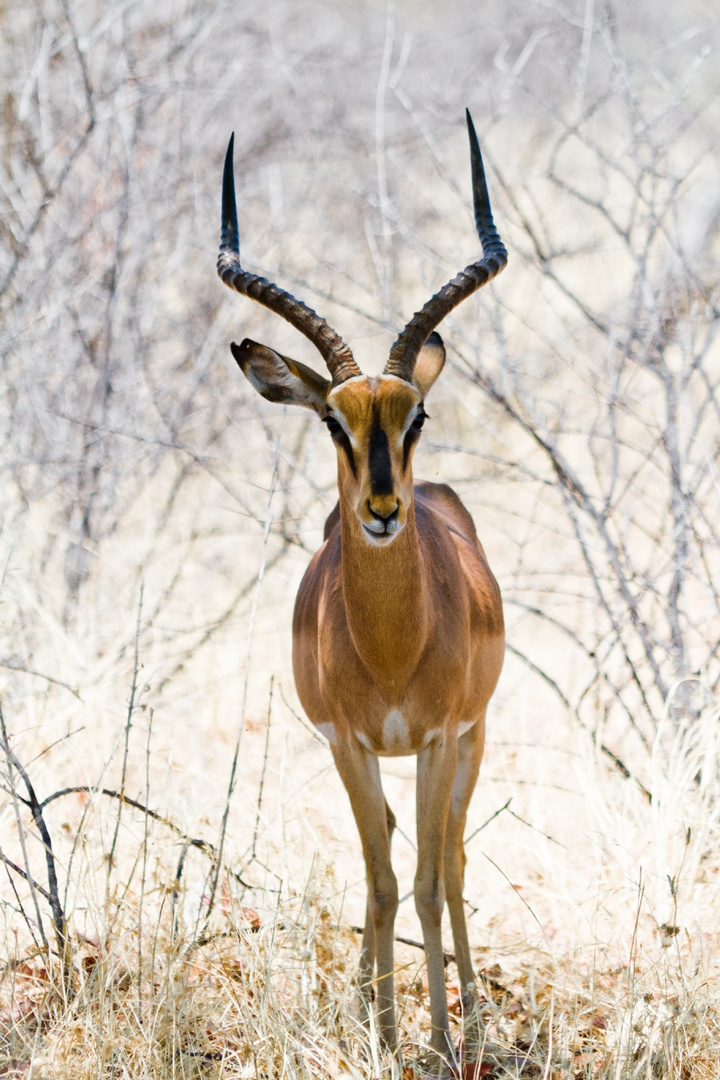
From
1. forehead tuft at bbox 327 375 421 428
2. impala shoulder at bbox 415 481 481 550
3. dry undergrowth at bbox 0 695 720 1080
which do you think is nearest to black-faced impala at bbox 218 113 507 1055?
forehead tuft at bbox 327 375 421 428

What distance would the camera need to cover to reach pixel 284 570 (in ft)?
33.6

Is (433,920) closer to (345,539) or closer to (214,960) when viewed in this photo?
(214,960)

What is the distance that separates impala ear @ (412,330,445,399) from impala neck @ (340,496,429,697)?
655 millimetres

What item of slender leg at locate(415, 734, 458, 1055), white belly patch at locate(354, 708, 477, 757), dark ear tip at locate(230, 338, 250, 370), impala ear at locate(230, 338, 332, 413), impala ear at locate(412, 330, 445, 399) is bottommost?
slender leg at locate(415, 734, 458, 1055)

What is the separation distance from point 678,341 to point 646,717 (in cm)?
248

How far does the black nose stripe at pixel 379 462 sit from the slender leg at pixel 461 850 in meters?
1.75

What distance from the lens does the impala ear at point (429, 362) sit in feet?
14.4

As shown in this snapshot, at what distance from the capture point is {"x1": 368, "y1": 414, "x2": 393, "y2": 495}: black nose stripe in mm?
3574

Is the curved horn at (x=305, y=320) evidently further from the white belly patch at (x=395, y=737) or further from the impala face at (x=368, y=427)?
the white belly patch at (x=395, y=737)

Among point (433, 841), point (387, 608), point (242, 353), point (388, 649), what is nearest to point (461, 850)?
point (433, 841)

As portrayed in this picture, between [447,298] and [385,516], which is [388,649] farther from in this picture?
[447,298]

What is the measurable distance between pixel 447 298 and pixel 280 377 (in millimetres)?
688

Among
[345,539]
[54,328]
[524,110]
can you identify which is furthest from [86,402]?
[524,110]

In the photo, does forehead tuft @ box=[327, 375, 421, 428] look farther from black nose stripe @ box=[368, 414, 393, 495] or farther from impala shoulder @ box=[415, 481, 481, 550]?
impala shoulder @ box=[415, 481, 481, 550]
